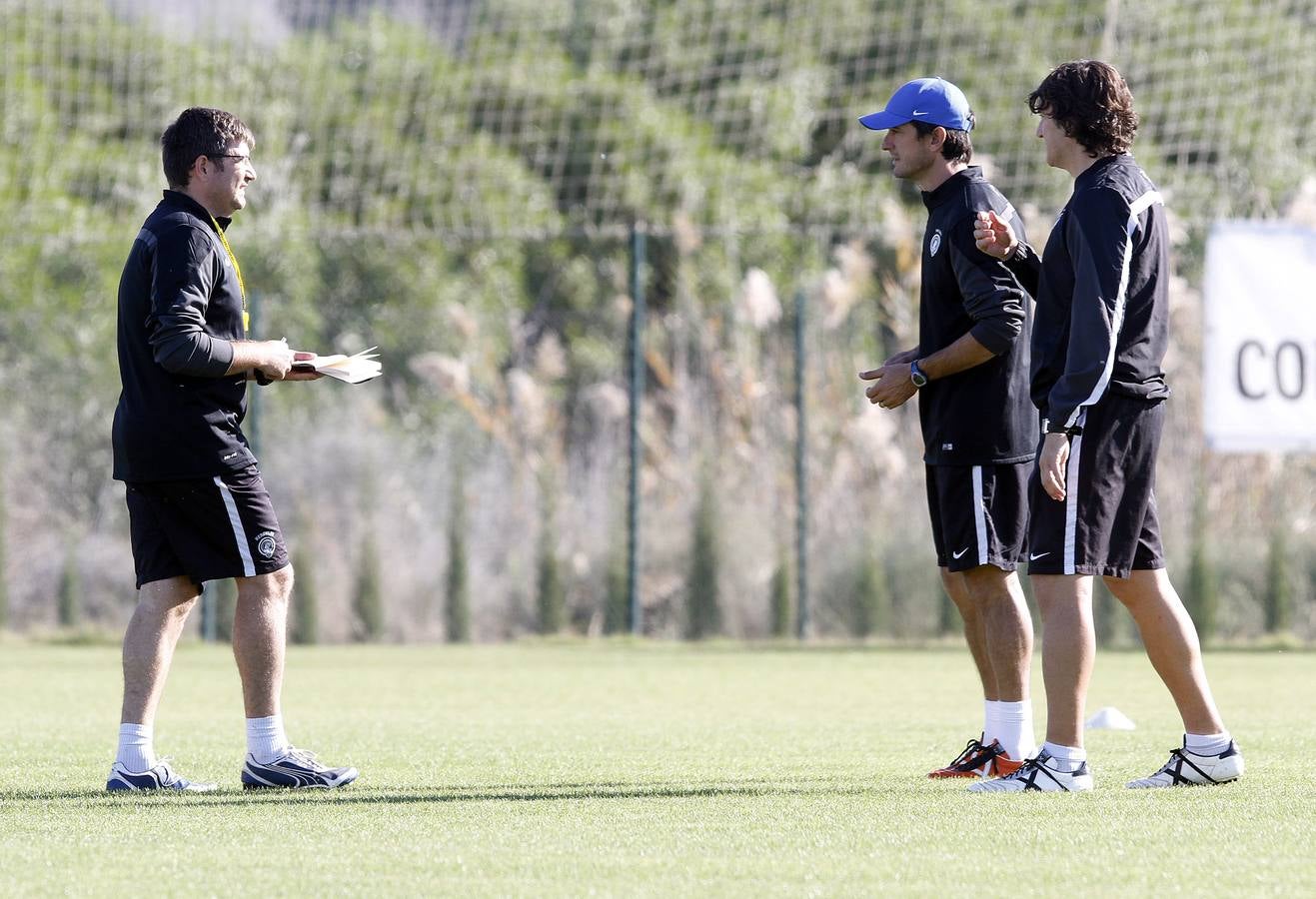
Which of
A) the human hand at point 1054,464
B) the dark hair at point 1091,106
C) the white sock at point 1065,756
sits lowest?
the white sock at point 1065,756

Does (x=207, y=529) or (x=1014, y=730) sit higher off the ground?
(x=207, y=529)

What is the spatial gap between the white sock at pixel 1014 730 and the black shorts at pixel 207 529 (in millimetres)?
2367

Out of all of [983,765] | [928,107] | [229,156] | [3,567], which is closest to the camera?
[229,156]

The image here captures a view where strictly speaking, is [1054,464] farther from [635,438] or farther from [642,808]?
[635,438]

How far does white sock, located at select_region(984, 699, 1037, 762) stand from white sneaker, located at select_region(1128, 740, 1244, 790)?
483 millimetres

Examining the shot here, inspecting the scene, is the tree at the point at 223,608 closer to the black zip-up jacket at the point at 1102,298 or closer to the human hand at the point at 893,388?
the human hand at the point at 893,388

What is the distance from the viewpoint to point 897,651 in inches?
600

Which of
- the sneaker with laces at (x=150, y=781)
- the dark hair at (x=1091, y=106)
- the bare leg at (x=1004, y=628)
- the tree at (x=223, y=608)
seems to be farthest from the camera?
the tree at (x=223, y=608)

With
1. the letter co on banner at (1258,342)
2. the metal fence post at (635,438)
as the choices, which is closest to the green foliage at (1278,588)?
the letter co on banner at (1258,342)

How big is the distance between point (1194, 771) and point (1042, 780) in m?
0.51

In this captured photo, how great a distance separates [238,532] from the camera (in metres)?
6.56

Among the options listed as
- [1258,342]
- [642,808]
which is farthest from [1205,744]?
[1258,342]

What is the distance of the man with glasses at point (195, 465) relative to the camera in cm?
650

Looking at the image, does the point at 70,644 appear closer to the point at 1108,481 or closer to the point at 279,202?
the point at 1108,481
